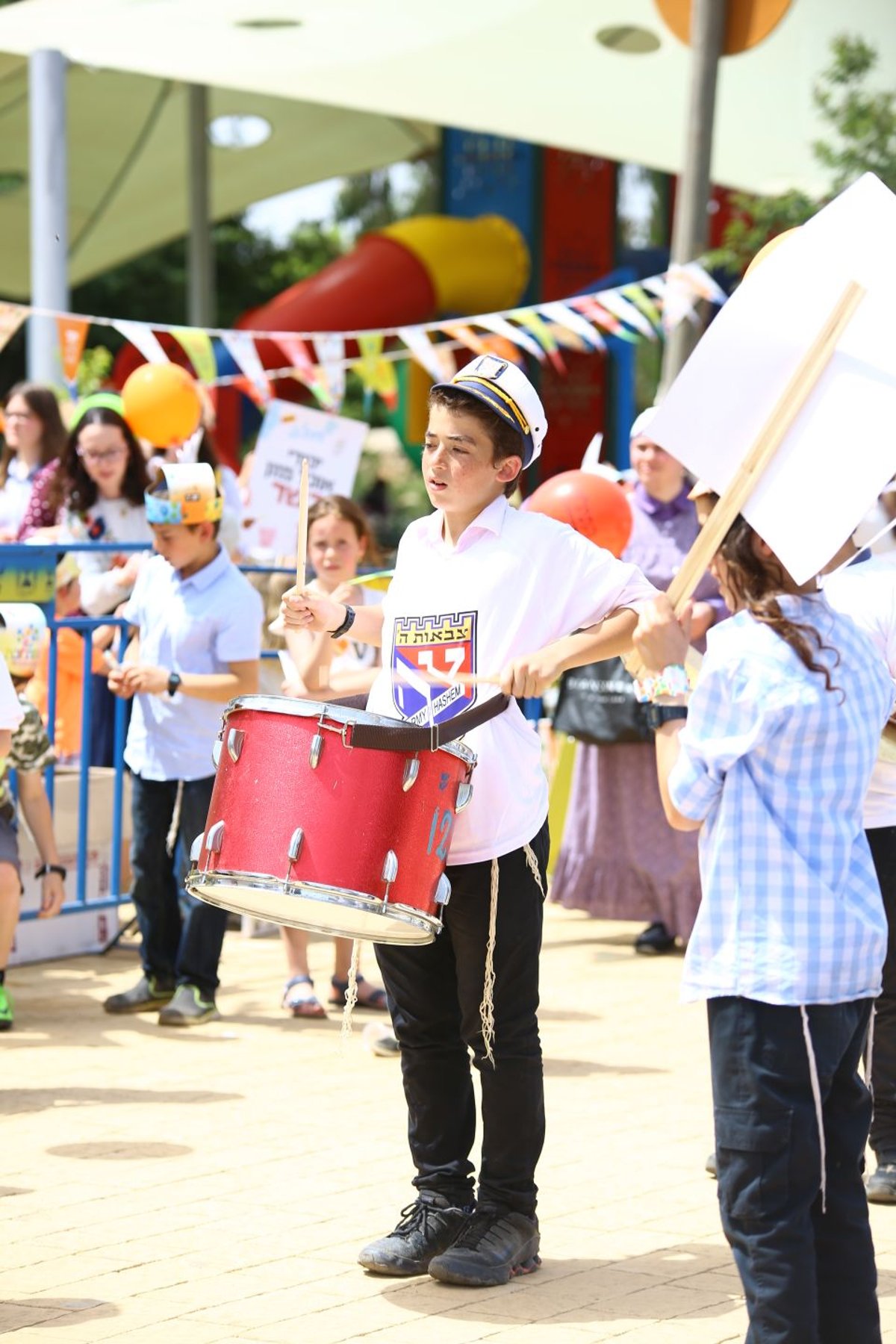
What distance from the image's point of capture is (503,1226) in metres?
4.34

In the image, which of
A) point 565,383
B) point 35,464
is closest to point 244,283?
point 565,383

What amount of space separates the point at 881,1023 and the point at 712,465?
218 centimetres

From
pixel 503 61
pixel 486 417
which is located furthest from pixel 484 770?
pixel 503 61

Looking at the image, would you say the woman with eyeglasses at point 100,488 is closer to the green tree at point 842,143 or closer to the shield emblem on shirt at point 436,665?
the shield emblem on shirt at point 436,665

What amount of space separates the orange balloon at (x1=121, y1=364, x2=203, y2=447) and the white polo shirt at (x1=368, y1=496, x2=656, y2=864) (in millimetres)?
5060

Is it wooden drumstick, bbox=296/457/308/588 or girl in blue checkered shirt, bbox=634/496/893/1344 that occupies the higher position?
wooden drumstick, bbox=296/457/308/588

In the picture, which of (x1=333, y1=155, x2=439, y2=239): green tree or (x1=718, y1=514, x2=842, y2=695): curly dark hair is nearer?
(x1=718, y1=514, x2=842, y2=695): curly dark hair

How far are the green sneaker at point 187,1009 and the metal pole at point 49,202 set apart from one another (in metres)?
5.72

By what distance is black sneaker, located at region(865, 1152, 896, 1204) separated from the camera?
16.2 feet

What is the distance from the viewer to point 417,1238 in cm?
439

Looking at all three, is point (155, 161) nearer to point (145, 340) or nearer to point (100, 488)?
point (145, 340)

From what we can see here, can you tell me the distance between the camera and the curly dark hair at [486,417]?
4.30 m

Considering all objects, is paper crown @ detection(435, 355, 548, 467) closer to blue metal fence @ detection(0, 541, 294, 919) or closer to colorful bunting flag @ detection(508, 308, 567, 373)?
blue metal fence @ detection(0, 541, 294, 919)

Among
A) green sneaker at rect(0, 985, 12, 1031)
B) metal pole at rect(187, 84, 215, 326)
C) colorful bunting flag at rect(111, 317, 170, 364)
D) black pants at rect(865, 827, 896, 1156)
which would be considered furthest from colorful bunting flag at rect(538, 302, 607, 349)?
metal pole at rect(187, 84, 215, 326)
